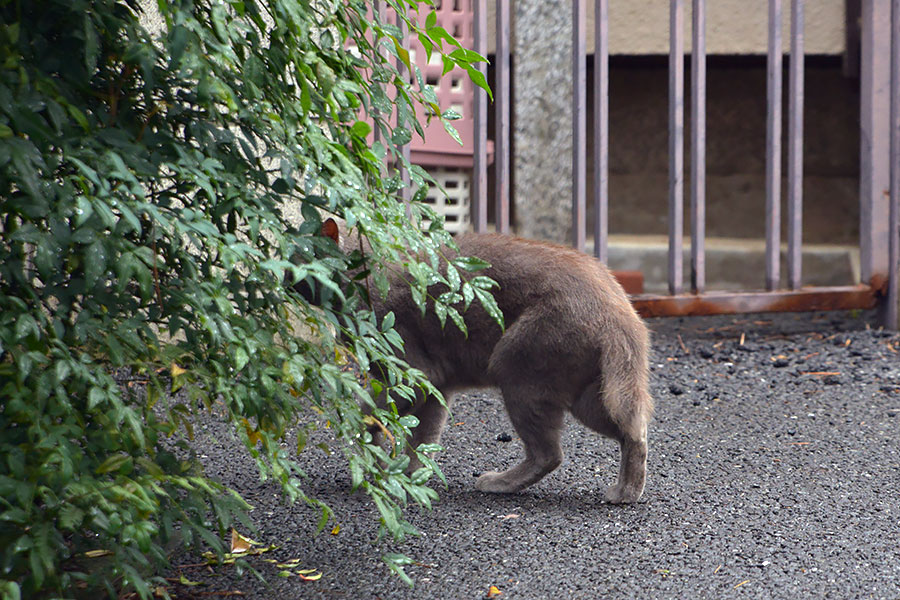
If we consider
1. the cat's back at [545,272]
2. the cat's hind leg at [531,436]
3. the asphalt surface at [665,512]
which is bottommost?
the asphalt surface at [665,512]

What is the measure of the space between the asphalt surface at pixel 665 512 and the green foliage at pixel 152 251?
1.52ft

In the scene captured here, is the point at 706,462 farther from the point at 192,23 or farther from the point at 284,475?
the point at 192,23

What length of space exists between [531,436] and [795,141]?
2.87 metres

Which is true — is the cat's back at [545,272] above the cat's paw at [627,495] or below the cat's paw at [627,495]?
above

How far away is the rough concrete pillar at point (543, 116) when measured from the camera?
621cm

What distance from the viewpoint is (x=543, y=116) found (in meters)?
6.36

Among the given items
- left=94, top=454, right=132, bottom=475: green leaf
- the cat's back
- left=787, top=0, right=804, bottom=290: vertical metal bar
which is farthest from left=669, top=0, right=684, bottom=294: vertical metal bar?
left=94, top=454, right=132, bottom=475: green leaf

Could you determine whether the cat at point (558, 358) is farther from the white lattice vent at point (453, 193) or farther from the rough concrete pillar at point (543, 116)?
the rough concrete pillar at point (543, 116)

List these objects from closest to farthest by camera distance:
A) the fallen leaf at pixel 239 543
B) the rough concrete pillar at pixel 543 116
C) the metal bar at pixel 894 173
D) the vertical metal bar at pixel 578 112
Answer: the fallen leaf at pixel 239 543 < the vertical metal bar at pixel 578 112 < the metal bar at pixel 894 173 < the rough concrete pillar at pixel 543 116

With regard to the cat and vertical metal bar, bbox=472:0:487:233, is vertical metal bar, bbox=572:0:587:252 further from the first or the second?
the cat

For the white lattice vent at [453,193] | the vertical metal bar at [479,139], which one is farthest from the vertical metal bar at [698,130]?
the white lattice vent at [453,193]

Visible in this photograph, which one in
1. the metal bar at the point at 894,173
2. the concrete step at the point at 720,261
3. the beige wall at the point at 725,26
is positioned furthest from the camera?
the concrete step at the point at 720,261

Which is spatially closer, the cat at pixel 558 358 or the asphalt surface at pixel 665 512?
the asphalt surface at pixel 665 512

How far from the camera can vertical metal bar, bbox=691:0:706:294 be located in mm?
5250
